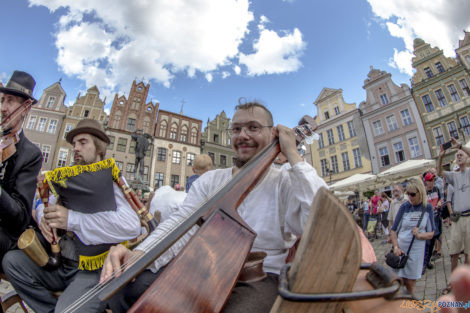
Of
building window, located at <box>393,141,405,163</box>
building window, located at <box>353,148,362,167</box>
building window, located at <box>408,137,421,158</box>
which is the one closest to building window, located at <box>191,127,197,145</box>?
building window, located at <box>353,148,362,167</box>

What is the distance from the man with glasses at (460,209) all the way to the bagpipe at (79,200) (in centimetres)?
474

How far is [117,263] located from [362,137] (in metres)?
27.7

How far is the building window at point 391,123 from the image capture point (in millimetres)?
22847

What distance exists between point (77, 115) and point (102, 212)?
33295 millimetres

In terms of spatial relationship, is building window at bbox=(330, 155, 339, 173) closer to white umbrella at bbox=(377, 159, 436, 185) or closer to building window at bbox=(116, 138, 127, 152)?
white umbrella at bbox=(377, 159, 436, 185)

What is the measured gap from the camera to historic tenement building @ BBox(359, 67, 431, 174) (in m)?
21.5

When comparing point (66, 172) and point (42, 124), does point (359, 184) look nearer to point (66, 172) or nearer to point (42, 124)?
point (66, 172)

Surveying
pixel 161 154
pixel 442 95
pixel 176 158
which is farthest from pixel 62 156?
pixel 442 95

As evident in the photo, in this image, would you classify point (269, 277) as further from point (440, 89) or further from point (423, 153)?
point (440, 89)

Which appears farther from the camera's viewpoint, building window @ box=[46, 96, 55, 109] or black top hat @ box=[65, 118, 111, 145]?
building window @ box=[46, 96, 55, 109]

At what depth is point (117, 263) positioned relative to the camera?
1.04m

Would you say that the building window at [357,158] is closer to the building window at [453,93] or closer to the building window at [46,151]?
the building window at [453,93]

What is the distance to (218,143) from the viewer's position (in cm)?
3225

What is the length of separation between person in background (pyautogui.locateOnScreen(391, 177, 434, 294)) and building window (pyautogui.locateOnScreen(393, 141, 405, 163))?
74.5ft
